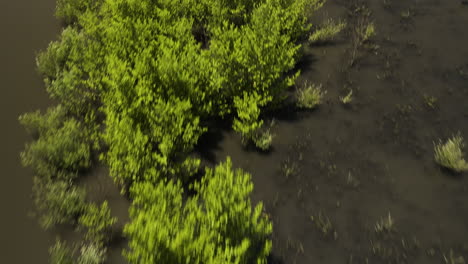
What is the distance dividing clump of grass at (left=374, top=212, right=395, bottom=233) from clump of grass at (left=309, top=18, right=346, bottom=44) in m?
5.05

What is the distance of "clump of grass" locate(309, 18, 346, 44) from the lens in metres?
8.27

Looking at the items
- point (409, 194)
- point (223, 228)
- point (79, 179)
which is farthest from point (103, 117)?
point (409, 194)

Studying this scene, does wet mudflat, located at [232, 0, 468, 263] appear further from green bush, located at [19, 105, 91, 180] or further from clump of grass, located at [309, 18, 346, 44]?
green bush, located at [19, 105, 91, 180]

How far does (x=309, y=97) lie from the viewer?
21.4 feet

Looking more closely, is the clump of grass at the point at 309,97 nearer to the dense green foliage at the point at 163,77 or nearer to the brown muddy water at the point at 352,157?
the brown muddy water at the point at 352,157

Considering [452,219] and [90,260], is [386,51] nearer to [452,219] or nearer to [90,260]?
[452,219]

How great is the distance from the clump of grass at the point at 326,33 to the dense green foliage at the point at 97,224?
628 centimetres

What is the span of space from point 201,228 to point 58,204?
251 centimetres

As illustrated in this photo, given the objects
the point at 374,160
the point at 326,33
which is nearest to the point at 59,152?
the point at 374,160

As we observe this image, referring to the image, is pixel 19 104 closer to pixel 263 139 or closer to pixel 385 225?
pixel 263 139

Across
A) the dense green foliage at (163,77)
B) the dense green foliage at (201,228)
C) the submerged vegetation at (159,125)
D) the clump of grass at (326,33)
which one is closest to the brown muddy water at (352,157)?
the clump of grass at (326,33)

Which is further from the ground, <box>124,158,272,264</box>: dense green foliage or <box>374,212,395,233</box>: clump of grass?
<box>124,158,272,264</box>: dense green foliage

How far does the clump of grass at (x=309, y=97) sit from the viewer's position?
21.3 feet

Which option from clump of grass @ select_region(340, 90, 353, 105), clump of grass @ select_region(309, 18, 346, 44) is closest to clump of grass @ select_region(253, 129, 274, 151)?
clump of grass @ select_region(340, 90, 353, 105)
